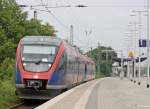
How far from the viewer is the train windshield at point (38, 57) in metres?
29.5

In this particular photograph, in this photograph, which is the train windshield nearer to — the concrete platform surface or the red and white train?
the red and white train

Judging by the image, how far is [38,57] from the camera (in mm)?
29984

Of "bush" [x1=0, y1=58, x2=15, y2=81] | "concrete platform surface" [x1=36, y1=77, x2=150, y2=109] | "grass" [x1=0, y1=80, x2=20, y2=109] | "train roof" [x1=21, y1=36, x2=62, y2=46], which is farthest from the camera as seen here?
"bush" [x1=0, y1=58, x2=15, y2=81]

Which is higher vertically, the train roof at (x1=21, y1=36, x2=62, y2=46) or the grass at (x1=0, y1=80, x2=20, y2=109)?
the train roof at (x1=21, y1=36, x2=62, y2=46)

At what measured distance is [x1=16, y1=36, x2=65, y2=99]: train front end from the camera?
95.1ft

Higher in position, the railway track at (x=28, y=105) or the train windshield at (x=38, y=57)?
the train windshield at (x=38, y=57)

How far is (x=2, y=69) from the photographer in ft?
191

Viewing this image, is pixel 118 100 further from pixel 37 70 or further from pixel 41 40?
pixel 41 40

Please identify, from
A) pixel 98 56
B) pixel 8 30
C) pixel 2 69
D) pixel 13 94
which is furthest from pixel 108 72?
pixel 13 94

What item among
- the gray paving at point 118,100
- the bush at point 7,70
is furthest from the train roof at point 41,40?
the bush at point 7,70

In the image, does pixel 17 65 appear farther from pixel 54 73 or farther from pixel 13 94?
pixel 13 94

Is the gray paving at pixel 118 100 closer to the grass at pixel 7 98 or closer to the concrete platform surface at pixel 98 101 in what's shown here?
the concrete platform surface at pixel 98 101

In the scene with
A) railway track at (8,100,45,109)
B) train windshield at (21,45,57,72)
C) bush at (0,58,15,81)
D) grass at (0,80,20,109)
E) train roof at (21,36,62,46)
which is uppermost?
train roof at (21,36,62,46)

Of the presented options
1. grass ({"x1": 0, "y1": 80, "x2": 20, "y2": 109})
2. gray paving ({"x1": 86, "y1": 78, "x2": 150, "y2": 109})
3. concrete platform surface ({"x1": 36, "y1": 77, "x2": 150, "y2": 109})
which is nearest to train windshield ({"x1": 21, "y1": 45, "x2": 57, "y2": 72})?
concrete platform surface ({"x1": 36, "y1": 77, "x2": 150, "y2": 109})
